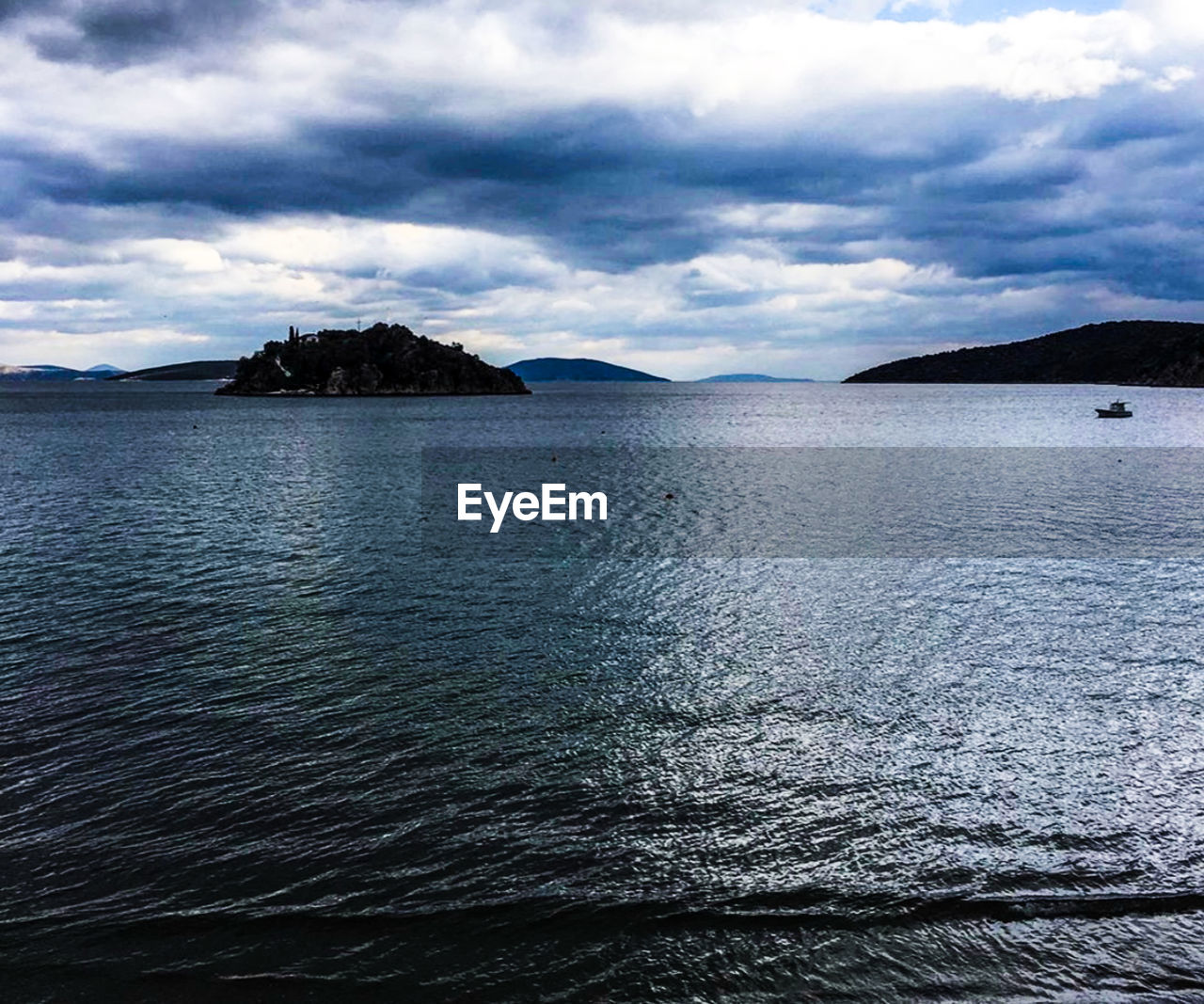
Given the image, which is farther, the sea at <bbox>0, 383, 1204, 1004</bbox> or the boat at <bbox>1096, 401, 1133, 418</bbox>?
the boat at <bbox>1096, 401, 1133, 418</bbox>

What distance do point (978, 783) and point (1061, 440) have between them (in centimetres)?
11485

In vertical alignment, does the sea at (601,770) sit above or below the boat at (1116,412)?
below

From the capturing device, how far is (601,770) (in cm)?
1900

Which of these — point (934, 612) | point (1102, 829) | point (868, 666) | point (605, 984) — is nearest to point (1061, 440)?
point (934, 612)

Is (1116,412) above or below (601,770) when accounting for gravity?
above

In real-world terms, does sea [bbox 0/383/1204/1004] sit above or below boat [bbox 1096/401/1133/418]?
below

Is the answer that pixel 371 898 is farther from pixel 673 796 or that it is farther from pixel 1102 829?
pixel 1102 829

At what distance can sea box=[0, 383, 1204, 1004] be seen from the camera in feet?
42.4

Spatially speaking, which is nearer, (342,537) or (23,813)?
(23,813)

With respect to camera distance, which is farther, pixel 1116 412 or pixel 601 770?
pixel 1116 412

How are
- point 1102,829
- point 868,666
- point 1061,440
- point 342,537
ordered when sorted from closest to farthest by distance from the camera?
point 1102,829, point 868,666, point 342,537, point 1061,440

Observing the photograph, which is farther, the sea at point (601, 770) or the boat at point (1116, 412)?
the boat at point (1116, 412)

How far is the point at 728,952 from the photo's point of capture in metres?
13.1

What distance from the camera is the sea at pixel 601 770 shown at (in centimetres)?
1294
